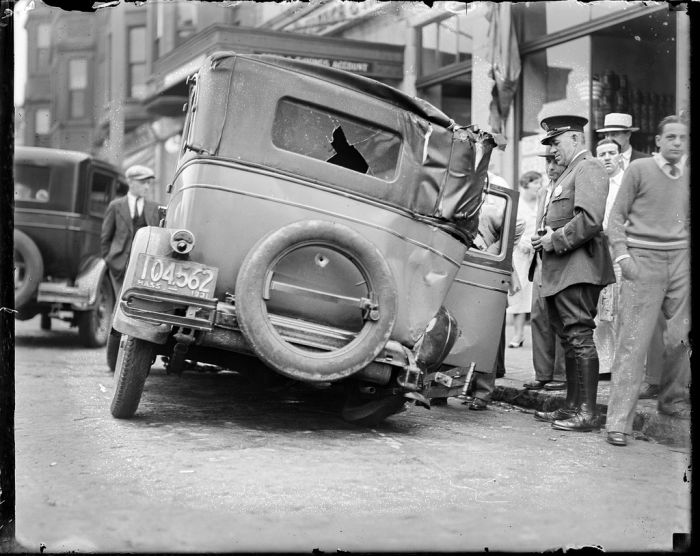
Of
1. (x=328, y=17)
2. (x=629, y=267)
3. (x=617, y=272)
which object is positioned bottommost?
(x=629, y=267)

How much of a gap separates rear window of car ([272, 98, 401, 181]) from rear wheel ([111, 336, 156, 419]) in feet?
4.81

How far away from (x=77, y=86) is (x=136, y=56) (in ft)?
19.7

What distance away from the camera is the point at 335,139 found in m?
5.19

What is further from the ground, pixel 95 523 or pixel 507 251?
pixel 507 251

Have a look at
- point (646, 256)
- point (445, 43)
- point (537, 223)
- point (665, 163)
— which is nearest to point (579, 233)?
point (646, 256)

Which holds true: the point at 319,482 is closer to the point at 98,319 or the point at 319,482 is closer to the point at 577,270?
the point at 577,270

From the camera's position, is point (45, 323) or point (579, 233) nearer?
point (579, 233)

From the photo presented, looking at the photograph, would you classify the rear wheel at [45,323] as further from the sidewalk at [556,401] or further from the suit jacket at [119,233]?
the sidewalk at [556,401]

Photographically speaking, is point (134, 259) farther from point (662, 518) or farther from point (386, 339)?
point (662, 518)

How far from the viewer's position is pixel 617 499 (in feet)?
12.8

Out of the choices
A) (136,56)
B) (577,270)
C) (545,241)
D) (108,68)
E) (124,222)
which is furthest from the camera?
(108,68)

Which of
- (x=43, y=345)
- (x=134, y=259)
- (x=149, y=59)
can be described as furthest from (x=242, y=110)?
(x=149, y=59)

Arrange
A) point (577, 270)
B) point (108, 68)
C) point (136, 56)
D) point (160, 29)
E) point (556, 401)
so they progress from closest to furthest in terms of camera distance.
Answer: point (577, 270)
point (556, 401)
point (160, 29)
point (136, 56)
point (108, 68)

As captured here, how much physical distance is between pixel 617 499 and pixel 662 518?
0.87 feet
